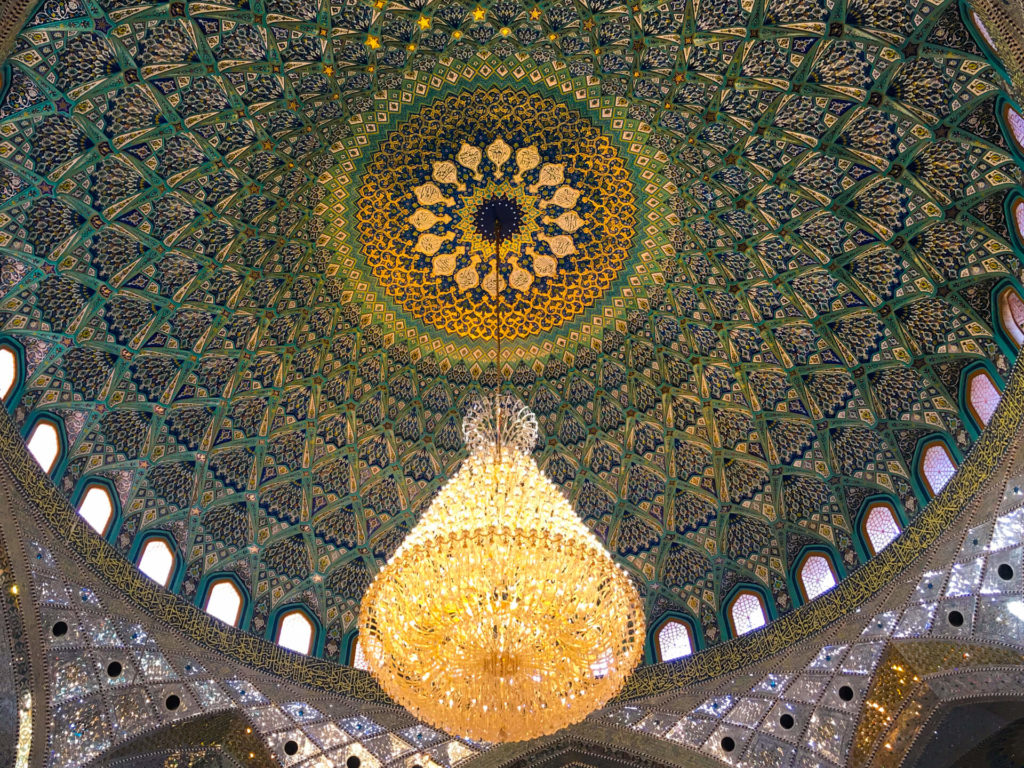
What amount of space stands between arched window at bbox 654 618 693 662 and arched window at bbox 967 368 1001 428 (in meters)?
4.65

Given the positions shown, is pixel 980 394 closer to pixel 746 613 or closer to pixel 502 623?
pixel 746 613

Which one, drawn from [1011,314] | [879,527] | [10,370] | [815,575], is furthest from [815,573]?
[10,370]

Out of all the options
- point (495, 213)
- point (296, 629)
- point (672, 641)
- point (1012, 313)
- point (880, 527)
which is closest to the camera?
point (1012, 313)

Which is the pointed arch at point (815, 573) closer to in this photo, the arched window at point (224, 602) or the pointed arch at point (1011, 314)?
the pointed arch at point (1011, 314)

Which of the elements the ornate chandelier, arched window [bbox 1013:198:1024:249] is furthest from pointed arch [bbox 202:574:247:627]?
arched window [bbox 1013:198:1024:249]

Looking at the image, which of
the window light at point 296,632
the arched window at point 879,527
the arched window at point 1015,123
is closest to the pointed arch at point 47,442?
the window light at point 296,632

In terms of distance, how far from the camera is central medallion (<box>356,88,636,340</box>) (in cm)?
990

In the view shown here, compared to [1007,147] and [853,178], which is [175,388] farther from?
[1007,147]

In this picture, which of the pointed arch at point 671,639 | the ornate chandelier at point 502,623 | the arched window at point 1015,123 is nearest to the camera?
the ornate chandelier at point 502,623

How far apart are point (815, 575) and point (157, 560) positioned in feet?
27.5

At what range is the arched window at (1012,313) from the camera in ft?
28.9

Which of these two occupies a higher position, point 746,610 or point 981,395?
point 981,395

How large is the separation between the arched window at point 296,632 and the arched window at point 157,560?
5.52 feet

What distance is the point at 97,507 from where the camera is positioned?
9812 mm
